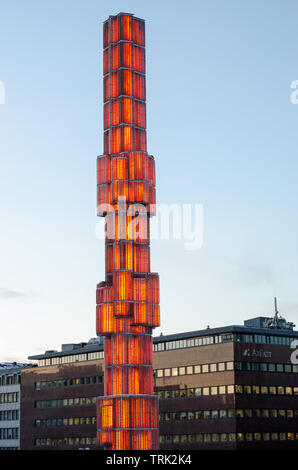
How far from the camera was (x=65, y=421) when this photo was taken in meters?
172

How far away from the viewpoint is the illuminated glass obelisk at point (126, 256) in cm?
8975

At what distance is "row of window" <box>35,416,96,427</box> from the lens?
165 meters

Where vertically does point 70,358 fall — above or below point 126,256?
above

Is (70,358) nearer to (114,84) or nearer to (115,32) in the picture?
(114,84)

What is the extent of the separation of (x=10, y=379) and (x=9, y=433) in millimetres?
12453

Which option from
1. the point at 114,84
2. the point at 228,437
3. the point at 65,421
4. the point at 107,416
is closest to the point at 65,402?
the point at 65,421

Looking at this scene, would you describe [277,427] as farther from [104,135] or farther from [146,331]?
[104,135]

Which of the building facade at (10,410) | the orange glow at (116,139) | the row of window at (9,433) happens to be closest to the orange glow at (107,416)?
the orange glow at (116,139)

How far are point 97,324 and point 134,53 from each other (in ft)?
106

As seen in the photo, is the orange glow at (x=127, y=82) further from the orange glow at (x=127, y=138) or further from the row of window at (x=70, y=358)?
the row of window at (x=70, y=358)

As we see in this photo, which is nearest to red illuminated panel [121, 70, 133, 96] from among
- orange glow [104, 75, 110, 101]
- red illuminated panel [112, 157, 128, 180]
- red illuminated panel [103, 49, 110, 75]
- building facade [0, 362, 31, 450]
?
orange glow [104, 75, 110, 101]

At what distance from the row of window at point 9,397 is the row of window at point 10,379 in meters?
2.57

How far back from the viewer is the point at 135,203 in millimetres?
92688
